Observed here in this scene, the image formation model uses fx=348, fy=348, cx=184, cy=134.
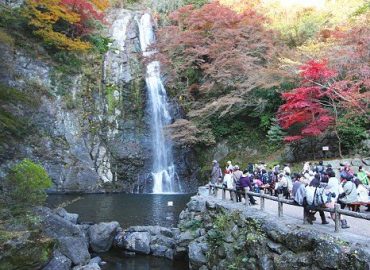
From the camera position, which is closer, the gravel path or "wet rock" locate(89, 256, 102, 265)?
the gravel path

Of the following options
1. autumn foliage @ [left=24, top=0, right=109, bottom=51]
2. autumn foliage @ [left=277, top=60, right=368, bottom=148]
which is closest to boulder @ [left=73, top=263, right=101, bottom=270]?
autumn foliage @ [left=277, top=60, right=368, bottom=148]

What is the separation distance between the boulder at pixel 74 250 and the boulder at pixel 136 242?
1.85 m

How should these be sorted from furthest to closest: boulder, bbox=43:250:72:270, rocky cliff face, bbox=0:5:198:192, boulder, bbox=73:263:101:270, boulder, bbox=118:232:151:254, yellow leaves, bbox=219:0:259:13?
1. yellow leaves, bbox=219:0:259:13
2. rocky cliff face, bbox=0:5:198:192
3. boulder, bbox=118:232:151:254
4. boulder, bbox=73:263:101:270
5. boulder, bbox=43:250:72:270

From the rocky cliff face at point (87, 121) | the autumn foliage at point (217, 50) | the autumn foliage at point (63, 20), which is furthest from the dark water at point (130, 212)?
the autumn foliage at point (63, 20)

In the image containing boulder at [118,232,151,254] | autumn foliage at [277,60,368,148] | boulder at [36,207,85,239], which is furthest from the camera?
autumn foliage at [277,60,368,148]

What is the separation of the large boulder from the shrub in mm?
3306

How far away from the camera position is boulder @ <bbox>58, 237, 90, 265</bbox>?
441 inches

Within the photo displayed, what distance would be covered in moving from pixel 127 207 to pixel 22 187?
9.63m

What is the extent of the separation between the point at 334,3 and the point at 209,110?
1250cm

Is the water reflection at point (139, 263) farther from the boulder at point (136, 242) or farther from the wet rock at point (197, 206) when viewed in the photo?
the wet rock at point (197, 206)

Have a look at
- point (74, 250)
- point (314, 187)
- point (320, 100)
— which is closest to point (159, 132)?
point (320, 100)

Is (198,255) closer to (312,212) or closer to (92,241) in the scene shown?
(312,212)

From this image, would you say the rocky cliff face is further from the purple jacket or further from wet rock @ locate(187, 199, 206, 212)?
the purple jacket

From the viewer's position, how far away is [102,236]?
521 inches
